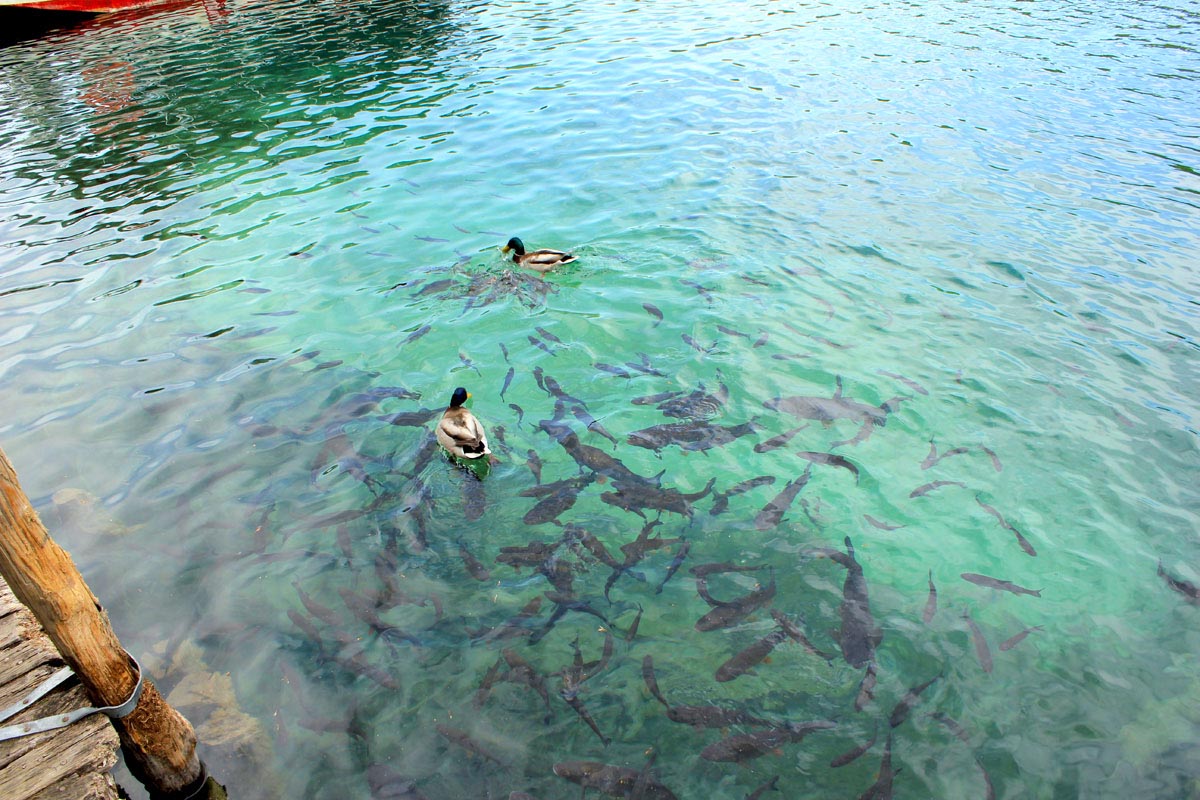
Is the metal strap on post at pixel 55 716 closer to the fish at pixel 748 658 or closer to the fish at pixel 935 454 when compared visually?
the fish at pixel 748 658

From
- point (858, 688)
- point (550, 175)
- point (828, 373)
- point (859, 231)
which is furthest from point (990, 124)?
point (858, 688)

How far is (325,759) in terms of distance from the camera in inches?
189

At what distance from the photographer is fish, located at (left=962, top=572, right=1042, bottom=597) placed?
5898 millimetres

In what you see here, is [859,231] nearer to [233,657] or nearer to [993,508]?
[993,508]

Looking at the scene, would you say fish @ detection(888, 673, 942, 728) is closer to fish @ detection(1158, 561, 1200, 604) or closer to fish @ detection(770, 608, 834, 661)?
fish @ detection(770, 608, 834, 661)

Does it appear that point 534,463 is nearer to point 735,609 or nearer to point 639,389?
point 639,389

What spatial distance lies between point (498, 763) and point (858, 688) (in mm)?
2611

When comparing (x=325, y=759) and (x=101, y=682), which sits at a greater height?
(x=101, y=682)

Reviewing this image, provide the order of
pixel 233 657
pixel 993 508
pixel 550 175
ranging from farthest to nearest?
1. pixel 550 175
2. pixel 993 508
3. pixel 233 657

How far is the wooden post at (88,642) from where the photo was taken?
3.64 meters

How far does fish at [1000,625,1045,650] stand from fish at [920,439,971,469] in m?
1.88

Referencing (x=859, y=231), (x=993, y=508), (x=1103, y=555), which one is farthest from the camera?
(x=859, y=231)

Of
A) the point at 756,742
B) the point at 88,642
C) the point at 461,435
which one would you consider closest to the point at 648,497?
the point at 461,435

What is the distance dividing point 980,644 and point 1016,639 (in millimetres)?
308
